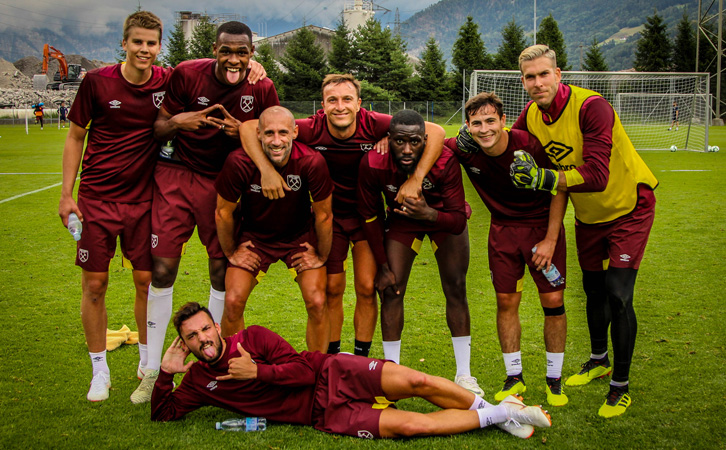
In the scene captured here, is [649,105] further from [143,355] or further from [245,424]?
[245,424]

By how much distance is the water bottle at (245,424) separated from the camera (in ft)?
12.9

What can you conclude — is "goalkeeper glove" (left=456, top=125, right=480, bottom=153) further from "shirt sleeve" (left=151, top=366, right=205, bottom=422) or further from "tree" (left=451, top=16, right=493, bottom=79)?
"tree" (left=451, top=16, right=493, bottom=79)

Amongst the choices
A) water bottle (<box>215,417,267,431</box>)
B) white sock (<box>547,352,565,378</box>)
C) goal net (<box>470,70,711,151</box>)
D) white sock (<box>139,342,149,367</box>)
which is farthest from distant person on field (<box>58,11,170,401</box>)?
goal net (<box>470,70,711,151</box>)

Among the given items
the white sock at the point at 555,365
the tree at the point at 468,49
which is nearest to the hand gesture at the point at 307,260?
the white sock at the point at 555,365

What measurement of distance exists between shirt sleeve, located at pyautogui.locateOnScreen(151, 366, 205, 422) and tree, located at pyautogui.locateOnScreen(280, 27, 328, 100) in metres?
47.3

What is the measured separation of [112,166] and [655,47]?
188 ft

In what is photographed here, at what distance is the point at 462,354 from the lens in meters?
4.75

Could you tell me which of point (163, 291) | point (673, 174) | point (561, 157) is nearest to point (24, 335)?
point (163, 291)

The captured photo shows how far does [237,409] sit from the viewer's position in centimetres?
398

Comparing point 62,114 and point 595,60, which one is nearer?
point 62,114

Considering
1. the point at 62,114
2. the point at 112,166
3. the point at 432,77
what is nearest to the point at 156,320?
the point at 112,166

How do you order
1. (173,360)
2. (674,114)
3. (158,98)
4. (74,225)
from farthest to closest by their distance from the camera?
(674,114)
(158,98)
(74,225)
(173,360)

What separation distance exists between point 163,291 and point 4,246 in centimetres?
609

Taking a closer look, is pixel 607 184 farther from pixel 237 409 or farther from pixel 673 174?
pixel 673 174
